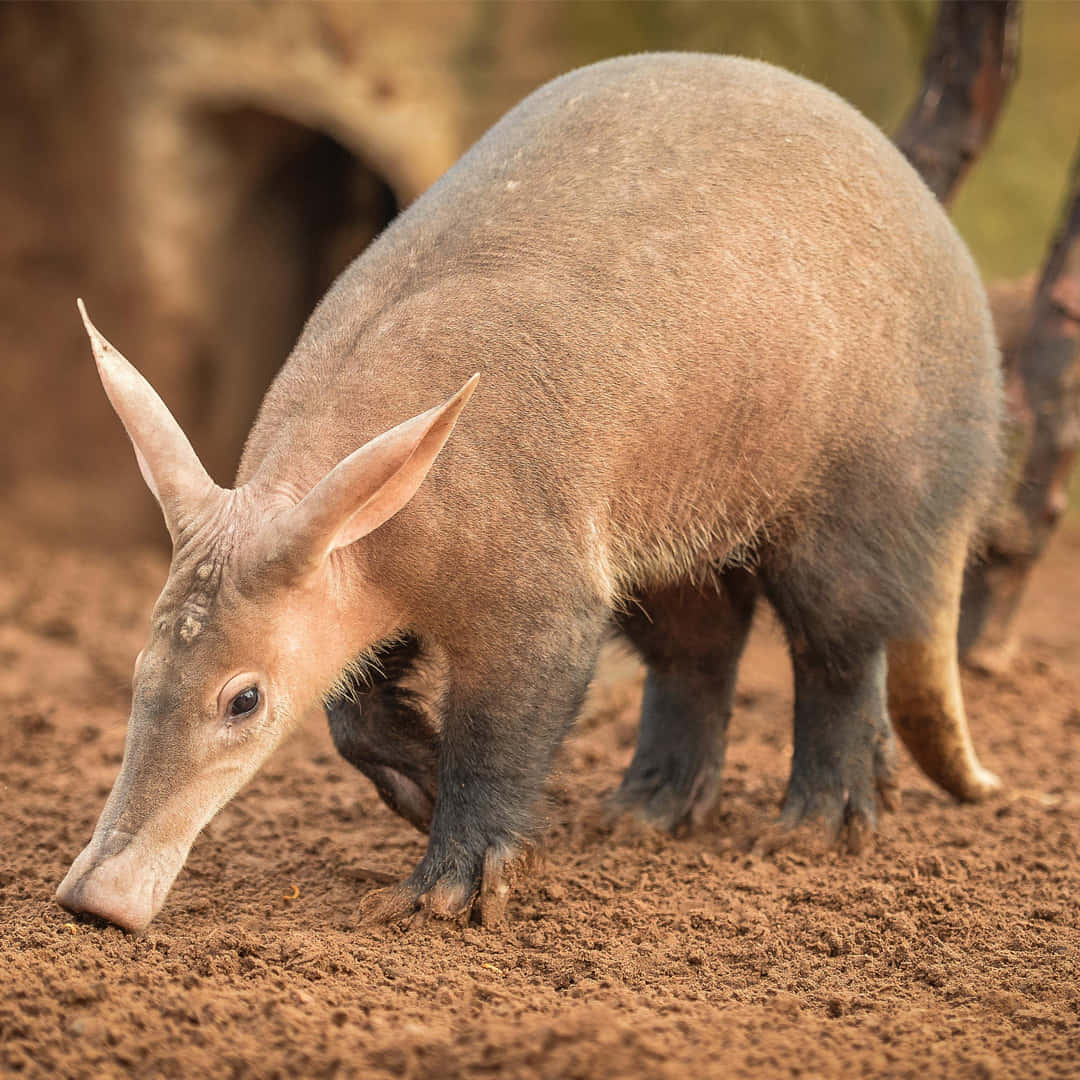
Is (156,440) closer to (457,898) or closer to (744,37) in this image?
(457,898)

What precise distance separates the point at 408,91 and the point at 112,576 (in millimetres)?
3123

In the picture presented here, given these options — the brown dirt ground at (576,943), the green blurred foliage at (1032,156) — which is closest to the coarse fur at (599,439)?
the brown dirt ground at (576,943)

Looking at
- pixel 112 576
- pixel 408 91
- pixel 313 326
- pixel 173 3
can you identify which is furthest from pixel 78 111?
pixel 313 326

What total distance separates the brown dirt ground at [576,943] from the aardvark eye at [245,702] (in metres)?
0.55

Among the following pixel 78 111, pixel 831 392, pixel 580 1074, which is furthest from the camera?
pixel 78 111

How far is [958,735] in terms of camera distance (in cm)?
520

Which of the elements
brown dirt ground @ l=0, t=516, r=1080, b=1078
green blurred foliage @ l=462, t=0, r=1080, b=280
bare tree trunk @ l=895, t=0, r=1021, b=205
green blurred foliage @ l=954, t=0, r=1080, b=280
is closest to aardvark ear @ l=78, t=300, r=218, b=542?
brown dirt ground @ l=0, t=516, r=1080, b=1078

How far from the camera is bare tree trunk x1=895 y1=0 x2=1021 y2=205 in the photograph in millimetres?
6172

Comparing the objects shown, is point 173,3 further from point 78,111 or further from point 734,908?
point 734,908

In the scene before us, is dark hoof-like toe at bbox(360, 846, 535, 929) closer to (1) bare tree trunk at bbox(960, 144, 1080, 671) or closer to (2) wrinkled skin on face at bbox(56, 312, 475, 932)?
(2) wrinkled skin on face at bbox(56, 312, 475, 932)

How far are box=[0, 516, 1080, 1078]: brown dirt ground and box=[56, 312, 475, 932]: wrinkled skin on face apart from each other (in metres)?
0.25

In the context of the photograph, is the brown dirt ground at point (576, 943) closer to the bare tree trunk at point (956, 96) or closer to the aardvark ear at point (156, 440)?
the aardvark ear at point (156, 440)

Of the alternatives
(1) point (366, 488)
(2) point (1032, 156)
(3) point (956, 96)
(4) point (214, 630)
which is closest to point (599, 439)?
(1) point (366, 488)

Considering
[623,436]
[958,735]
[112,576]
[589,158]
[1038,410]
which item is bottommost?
[112,576]
